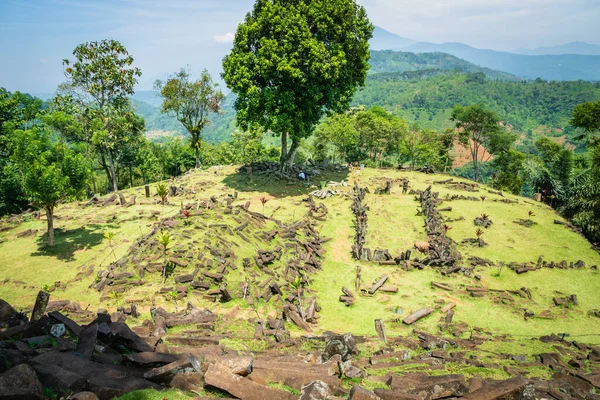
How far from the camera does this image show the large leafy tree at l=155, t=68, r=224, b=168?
37.1 meters

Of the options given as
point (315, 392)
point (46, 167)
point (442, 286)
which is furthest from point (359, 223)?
point (46, 167)

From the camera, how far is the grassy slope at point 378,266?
44.1 ft

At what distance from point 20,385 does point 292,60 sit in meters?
25.5

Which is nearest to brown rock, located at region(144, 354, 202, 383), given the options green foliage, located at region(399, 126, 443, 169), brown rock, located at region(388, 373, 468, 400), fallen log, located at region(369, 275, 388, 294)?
brown rock, located at region(388, 373, 468, 400)

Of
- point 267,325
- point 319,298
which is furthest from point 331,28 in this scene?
point 267,325

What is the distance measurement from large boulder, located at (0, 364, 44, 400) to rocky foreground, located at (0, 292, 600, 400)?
11 mm

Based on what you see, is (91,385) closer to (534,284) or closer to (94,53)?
(534,284)

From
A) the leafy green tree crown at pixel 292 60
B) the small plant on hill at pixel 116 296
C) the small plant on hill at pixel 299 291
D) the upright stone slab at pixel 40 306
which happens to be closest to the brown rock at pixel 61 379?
the upright stone slab at pixel 40 306

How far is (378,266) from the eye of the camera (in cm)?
1884

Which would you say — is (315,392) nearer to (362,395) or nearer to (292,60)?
(362,395)

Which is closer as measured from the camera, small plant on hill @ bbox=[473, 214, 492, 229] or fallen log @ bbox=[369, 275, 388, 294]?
fallen log @ bbox=[369, 275, 388, 294]

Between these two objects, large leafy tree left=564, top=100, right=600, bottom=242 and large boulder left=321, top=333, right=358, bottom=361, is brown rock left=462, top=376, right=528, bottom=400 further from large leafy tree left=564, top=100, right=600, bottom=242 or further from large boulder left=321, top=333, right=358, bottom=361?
large leafy tree left=564, top=100, right=600, bottom=242

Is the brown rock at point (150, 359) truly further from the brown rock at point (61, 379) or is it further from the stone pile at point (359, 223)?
the stone pile at point (359, 223)

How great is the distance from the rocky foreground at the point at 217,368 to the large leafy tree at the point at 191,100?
1274 inches
